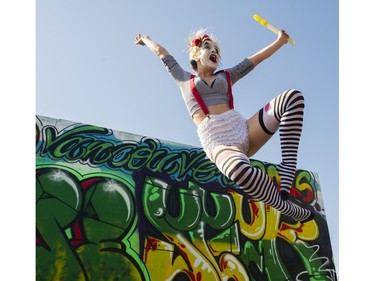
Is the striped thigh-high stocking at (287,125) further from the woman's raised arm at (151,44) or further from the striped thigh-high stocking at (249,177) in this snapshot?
the woman's raised arm at (151,44)

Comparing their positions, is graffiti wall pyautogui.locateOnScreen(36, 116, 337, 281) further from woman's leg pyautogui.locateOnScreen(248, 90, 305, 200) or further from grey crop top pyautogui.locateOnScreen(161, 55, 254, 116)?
woman's leg pyautogui.locateOnScreen(248, 90, 305, 200)

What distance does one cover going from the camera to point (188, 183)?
979 centimetres

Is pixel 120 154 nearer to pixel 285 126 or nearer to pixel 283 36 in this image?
pixel 283 36

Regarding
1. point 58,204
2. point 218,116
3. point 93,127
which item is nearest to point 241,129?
point 218,116

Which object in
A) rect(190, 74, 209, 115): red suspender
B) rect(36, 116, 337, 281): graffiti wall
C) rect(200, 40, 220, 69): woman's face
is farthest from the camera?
rect(36, 116, 337, 281): graffiti wall

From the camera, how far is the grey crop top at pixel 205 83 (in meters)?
3.53

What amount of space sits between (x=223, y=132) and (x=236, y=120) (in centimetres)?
14

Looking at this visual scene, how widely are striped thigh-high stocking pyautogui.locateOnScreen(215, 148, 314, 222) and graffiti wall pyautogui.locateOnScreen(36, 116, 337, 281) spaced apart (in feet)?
17.5

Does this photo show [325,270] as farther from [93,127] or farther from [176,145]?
[93,127]

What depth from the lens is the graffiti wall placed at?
7988mm

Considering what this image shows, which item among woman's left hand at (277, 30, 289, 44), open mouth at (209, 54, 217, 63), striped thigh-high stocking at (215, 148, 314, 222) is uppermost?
woman's left hand at (277, 30, 289, 44)

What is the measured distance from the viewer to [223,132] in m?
3.37

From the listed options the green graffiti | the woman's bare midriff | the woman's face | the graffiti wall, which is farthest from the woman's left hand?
the green graffiti

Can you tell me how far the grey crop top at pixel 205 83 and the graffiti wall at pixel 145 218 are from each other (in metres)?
4.96
